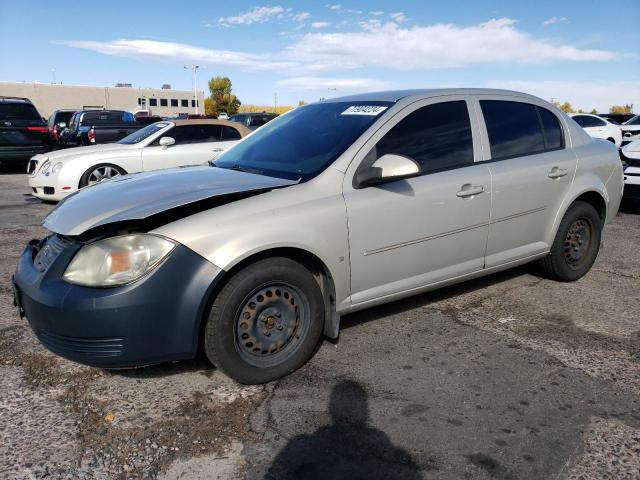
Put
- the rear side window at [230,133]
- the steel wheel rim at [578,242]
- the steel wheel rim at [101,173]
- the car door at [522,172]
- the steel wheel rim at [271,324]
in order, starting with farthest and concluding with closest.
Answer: the rear side window at [230,133] → the steel wheel rim at [101,173] → the steel wheel rim at [578,242] → the car door at [522,172] → the steel wheel rim at [271,324]

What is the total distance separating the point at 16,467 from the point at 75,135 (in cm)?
1496

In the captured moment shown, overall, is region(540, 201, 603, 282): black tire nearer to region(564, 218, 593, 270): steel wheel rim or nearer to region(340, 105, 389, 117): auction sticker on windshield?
region(564, 218, 593, 270): steel wheel rim

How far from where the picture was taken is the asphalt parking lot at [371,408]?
238 centimetres

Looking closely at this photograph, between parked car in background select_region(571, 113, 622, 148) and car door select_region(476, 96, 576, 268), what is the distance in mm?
14993

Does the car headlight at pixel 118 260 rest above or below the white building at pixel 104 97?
below

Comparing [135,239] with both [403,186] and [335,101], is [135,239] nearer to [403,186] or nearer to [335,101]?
[403,186]

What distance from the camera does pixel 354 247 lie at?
3.30 m

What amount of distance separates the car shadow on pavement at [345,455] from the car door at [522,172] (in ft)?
6.44

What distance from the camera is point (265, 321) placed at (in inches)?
120

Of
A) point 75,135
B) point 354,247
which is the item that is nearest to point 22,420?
point 354,247

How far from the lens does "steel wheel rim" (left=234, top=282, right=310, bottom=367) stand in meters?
2.98

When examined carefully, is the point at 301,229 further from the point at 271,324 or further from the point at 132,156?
the point at 132,156

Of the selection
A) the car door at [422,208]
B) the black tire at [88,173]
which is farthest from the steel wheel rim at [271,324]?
the black tire at [88,173]

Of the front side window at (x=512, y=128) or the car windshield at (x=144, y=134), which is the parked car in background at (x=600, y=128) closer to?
the car windshield at (x=144, y=134)
